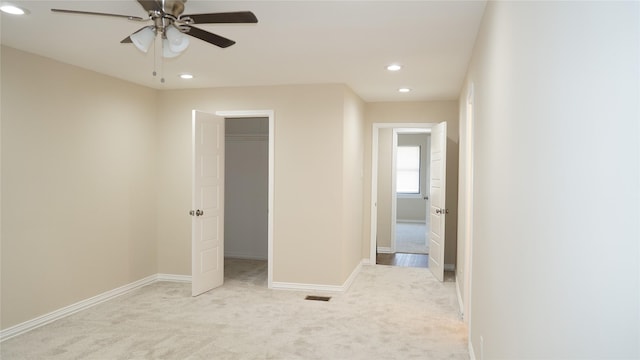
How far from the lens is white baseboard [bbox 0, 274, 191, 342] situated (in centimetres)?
385

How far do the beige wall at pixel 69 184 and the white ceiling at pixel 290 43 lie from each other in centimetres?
26

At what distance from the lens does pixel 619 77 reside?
0.90 m

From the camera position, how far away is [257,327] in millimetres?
4066

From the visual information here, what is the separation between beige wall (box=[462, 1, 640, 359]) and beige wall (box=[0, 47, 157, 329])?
3.98 meters

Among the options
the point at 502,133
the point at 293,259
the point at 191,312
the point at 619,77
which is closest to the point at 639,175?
the point at 619,77

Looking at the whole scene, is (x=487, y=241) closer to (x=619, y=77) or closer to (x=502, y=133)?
(x=502, y=133)

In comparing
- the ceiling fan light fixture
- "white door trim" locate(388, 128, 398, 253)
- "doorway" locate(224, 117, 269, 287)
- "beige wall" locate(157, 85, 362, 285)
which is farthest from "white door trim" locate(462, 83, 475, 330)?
"doorway" locate(224, 117, 269, 287)

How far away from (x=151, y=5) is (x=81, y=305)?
352cm

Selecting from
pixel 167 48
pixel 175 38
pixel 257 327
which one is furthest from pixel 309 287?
pixel 175 38

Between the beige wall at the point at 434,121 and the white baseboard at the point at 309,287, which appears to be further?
the beige wall at the point at 434,121

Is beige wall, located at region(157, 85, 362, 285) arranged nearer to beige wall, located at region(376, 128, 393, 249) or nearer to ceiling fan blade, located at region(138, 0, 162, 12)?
beige wall, located at region(376, 128, 393, 249)

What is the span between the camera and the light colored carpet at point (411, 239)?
8164 mm

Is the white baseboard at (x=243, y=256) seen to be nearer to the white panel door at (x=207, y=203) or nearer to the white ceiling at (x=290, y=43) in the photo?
the white panel door at (x=207, y=203)

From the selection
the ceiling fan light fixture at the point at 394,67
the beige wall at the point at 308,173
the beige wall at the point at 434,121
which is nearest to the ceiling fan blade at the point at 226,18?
the ceiling fan light fixture at the point at 394,67
